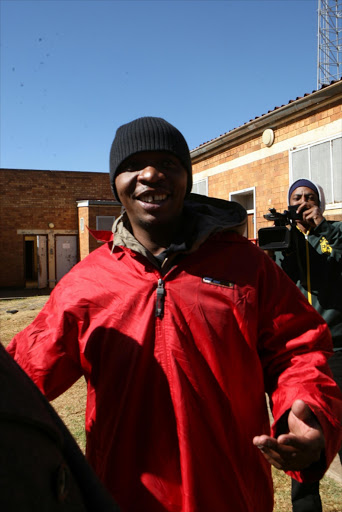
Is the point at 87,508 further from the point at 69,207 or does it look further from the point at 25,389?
the point at 69,207

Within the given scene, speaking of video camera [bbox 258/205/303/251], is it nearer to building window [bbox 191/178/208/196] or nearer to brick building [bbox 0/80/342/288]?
brick building [bbox 0/80/342/288]

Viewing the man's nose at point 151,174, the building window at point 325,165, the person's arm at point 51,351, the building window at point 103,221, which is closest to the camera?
the person's arm at point 51,351

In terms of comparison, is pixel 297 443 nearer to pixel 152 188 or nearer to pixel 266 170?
pixel 152 188

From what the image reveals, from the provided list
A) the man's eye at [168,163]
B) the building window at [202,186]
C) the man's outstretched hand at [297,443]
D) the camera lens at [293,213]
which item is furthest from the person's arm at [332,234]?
the building window at [202,186]

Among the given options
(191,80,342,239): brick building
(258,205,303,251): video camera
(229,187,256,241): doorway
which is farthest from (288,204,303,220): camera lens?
(229,187,256,241): doorway

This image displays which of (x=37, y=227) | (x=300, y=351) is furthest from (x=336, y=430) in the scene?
(x=37, y=227)

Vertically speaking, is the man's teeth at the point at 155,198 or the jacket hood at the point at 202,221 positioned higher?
the man's teeth at the point at 155,198

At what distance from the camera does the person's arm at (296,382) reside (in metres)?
1.19

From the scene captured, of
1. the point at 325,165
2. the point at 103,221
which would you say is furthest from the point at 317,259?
the point at 103,221

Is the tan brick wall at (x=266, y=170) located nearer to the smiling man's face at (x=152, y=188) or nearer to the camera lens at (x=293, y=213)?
the camera lens at (x=293, y=213)

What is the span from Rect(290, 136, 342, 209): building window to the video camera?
449cm

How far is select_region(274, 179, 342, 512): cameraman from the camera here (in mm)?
3002

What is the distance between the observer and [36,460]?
0.59 m

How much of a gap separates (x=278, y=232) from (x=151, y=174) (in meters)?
1.91
